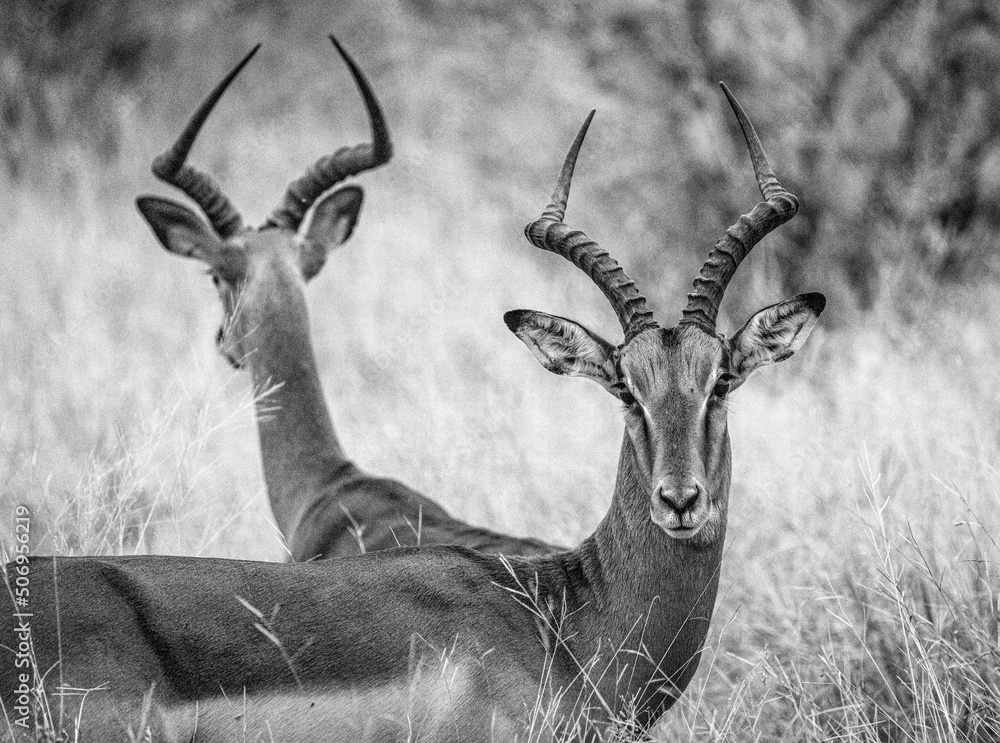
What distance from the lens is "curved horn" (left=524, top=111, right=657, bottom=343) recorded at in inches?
183

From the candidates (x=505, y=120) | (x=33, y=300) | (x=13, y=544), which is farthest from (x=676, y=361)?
(x=505, y=120)

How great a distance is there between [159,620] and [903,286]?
7.95 meters

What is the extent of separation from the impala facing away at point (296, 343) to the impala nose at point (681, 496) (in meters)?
1.05

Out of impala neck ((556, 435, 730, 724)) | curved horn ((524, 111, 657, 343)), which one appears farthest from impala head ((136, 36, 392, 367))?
impala neck ((556, 435, 730, 724))

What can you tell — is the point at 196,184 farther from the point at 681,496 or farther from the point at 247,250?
the point at 681,496

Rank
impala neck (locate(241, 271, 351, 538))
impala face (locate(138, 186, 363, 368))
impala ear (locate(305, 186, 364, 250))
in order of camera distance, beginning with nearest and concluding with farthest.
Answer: impala neck (locate(241, 271, 351, 538)) < impala face (locate(138, 186, 363, 368)) < impala ear (locate(305, 186, 364, 250))

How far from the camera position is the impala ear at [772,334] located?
4613 mm

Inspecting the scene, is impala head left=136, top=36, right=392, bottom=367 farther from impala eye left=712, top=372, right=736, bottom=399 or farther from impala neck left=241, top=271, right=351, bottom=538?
impala eye left=712, top=372, right=736, bottom=399

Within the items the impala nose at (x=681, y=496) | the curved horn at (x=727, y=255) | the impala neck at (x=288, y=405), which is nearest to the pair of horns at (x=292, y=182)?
the impala neck at (x=288, y=405)

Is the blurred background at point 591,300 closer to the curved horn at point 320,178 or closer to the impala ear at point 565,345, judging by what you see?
the impala ear at point 565,345

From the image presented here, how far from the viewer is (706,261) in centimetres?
461

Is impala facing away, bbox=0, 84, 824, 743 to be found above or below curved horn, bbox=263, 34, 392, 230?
below

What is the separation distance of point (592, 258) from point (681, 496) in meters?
1.11

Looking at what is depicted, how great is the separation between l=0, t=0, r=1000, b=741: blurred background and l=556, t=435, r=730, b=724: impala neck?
228 mm
